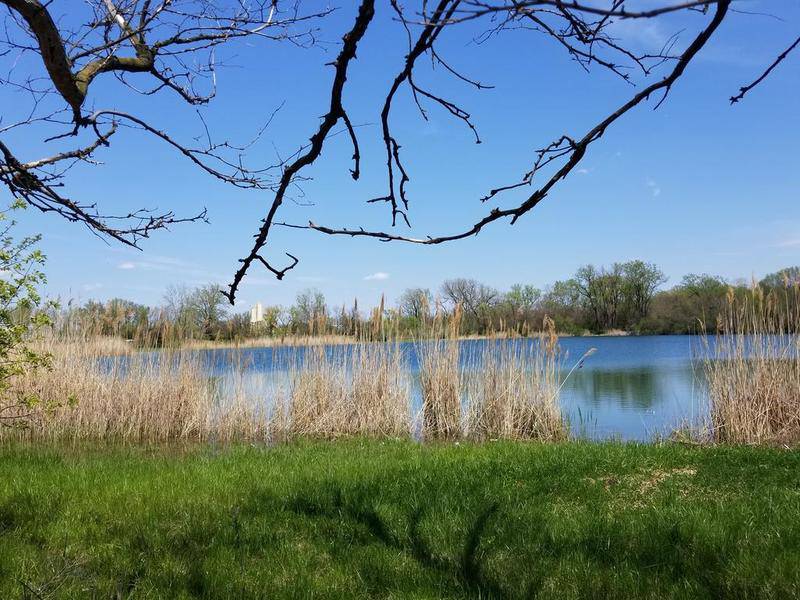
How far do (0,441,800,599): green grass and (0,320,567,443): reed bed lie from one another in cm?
232

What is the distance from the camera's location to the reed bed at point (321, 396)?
7.75m

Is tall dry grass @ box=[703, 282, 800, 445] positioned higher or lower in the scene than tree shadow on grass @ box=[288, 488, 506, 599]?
higher

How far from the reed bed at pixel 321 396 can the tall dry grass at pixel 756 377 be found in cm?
183

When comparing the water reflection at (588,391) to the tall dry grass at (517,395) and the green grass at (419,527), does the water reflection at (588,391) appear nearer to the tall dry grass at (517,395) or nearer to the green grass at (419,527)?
the tall dry grass at (517,395)

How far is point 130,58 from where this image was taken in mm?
2166

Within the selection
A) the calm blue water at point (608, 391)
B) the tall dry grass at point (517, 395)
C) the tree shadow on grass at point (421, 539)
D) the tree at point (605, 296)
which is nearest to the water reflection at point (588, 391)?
the calm blue water at point (608, 391)

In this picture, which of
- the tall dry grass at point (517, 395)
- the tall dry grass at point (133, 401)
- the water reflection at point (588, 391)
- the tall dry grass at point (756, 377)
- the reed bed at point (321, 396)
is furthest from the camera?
the water reflection at point (588, 391)

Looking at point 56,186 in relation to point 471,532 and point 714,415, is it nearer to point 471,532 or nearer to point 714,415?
point 471,532

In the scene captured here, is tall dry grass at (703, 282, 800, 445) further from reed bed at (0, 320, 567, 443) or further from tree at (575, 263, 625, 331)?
tree at (575, 263, 625, 331)

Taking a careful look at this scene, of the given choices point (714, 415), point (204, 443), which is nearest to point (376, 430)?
point (204, 443)

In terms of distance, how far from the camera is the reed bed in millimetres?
7754

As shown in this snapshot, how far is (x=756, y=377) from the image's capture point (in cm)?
679

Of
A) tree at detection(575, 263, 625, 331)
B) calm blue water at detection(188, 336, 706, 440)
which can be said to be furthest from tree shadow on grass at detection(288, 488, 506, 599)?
tree at detection(575, 263, 625, 331)

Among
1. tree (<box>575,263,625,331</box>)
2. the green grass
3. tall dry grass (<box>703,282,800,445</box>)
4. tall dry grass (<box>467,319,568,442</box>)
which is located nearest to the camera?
the green grass
